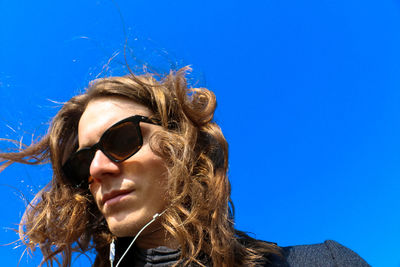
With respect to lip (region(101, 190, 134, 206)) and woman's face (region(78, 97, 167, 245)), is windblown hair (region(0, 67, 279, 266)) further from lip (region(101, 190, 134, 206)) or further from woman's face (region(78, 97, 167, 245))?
lip (region(101, 190, 134, 206))

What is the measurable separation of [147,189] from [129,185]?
0.38 feet

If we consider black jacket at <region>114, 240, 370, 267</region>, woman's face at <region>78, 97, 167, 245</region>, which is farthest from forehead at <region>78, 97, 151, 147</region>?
black jacket at <region>114, 240, 370, 267</region>

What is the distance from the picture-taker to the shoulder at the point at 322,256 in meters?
2.11

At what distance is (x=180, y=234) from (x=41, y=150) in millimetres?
1586

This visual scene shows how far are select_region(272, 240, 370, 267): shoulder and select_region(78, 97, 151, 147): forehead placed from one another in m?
1.38

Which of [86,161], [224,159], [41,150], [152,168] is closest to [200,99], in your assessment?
[224,159]

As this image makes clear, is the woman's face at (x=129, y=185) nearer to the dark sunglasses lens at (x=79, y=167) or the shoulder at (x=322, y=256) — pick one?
the dark sunglasses lens at (x=79, y=167)

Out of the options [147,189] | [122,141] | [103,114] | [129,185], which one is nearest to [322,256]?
[147,189]

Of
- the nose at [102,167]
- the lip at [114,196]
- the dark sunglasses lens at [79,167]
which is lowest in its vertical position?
the lip at [114,196]

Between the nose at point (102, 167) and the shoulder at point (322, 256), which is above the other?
the nose at point (102, 167)

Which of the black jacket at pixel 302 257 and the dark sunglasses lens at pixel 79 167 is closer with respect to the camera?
the black jacket at pixel 302 257

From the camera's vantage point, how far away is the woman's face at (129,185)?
2107mm

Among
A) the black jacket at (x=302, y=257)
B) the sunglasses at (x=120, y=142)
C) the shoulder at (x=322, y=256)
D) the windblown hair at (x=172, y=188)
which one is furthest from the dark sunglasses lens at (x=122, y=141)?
the shoulder at (x=322, y=256)

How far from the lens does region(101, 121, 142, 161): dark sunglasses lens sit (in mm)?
2174
